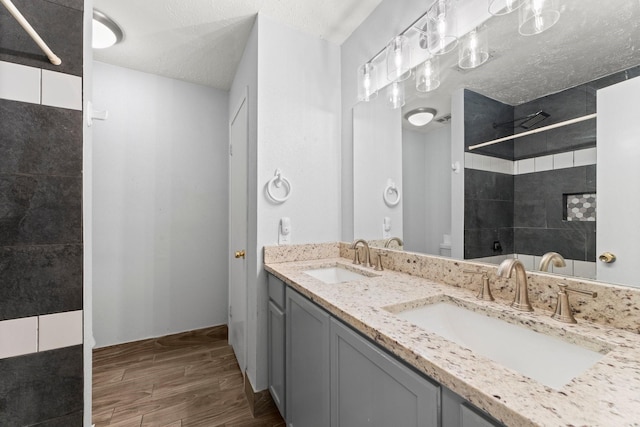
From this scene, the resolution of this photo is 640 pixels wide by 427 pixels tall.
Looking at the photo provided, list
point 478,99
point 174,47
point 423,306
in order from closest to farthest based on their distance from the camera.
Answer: point 423,306 → point 478,99 → point 174,47

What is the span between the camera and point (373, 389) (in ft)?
2.59

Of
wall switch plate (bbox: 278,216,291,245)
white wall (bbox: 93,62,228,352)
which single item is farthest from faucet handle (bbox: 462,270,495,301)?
white wall (bbox: 93,62,228,352)

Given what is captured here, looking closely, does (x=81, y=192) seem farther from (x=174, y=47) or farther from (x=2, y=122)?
(x=174, y=47)

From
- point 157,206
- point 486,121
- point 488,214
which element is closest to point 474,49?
point 486,121

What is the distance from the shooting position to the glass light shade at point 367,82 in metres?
1.67

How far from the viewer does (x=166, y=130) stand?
2527 mm

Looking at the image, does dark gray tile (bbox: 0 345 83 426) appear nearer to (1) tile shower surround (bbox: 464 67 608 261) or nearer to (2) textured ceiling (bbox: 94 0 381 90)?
(1) tile shower surround (bbox: 464 67 608 261)

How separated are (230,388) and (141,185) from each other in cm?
187

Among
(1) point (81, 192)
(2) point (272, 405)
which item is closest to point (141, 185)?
(1) point (81, 192)

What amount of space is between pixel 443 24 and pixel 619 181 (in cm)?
93

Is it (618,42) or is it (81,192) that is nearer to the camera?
(618,42)

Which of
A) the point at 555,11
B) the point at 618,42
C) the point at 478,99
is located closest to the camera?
the point at 618,42

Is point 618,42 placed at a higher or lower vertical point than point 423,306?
higher

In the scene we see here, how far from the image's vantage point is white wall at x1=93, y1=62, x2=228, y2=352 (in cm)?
231
